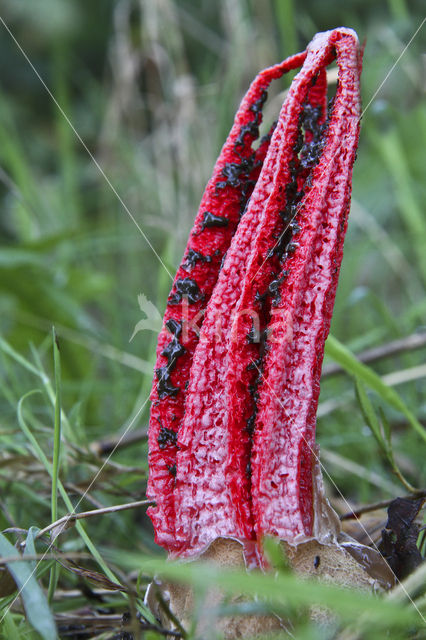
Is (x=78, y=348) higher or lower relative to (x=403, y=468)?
higher

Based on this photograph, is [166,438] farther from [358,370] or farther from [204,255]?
[358,370]

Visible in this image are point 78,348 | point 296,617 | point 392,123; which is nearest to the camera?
point 296,617

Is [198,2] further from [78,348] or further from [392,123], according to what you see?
[78,348]

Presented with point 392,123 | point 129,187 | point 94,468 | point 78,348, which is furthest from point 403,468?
point 129,187

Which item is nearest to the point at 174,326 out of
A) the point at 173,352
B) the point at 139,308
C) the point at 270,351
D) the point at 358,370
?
the point at 173,352

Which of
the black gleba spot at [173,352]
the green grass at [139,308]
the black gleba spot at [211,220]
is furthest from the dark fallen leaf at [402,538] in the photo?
the black gleba spot at [211,220]

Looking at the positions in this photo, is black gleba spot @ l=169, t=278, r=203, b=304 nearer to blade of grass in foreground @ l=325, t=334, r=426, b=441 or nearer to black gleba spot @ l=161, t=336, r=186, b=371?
black gleba spot @ l=161, t=336, r=186, b=371
